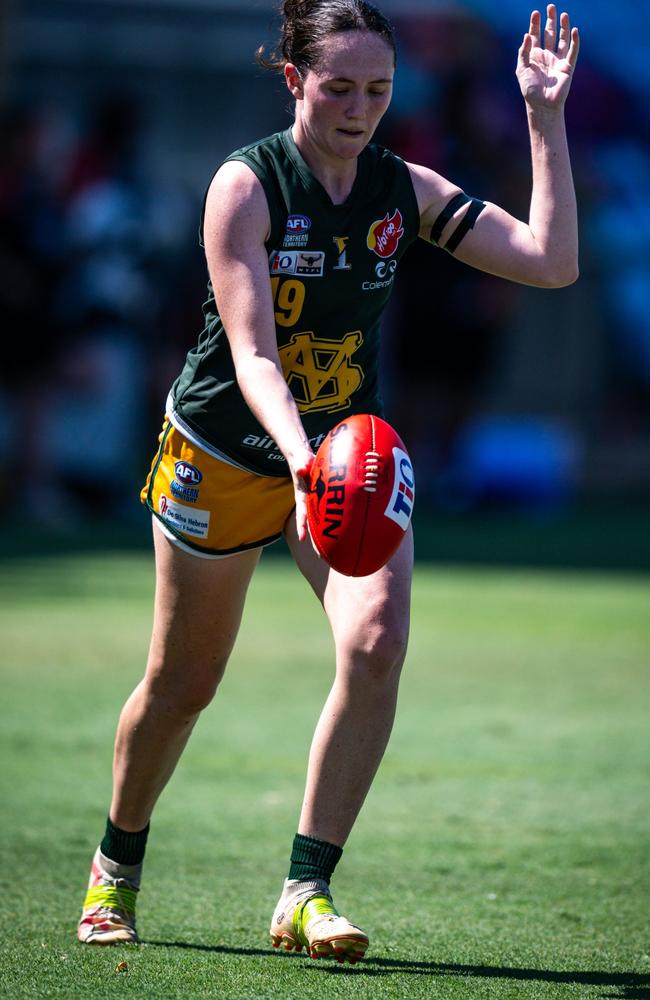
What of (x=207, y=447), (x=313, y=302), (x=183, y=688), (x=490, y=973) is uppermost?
(x=313, y=302)

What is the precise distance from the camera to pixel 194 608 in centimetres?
407

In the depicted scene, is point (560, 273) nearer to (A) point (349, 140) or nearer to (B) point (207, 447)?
(A) point (349, 140)

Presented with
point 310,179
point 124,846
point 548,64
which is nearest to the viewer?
point 310,179

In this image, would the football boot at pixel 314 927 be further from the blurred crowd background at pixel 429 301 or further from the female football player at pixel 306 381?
the blurred crowd background at pixel 429 301

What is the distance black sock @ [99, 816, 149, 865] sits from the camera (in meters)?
4.27

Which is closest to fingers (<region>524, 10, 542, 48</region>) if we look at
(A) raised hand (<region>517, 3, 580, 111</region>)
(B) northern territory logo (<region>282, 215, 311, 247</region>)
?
(A) raised hand (<region>517, 3, 580, 111</region>)

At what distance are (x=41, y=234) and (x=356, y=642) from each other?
33.0 ft

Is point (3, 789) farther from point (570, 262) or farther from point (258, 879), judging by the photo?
point (570, 262)

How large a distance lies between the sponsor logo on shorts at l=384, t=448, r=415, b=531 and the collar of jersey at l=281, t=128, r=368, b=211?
0.70 metres

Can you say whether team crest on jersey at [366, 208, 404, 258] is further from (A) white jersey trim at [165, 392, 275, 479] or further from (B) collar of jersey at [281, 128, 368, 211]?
(A) white jersey trim at [165, 392, 275, 479]

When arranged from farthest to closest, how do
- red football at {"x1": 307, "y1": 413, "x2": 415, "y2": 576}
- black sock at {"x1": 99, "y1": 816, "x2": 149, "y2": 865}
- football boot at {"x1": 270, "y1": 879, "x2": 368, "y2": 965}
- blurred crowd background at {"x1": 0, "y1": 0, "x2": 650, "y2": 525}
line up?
blurred crowd background at {"x1": 0, "y1": 0, "x2": 650, "y2": 525} < black sock at {"x1": 99, "y1": 816, "x2": 149, "y2": 865} < football boot at {"x1": 270, "y1": 879, "x2": 368, "y2": 965} < red football at {"x1": 307, "y1": 413, "x2": 415, "y2": 576}

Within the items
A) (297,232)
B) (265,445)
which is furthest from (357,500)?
(297,232)

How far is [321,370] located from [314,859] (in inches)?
49.3

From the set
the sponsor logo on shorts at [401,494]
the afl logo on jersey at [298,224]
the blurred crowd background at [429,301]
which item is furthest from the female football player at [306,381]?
the blurred crowd background at [429,301]
